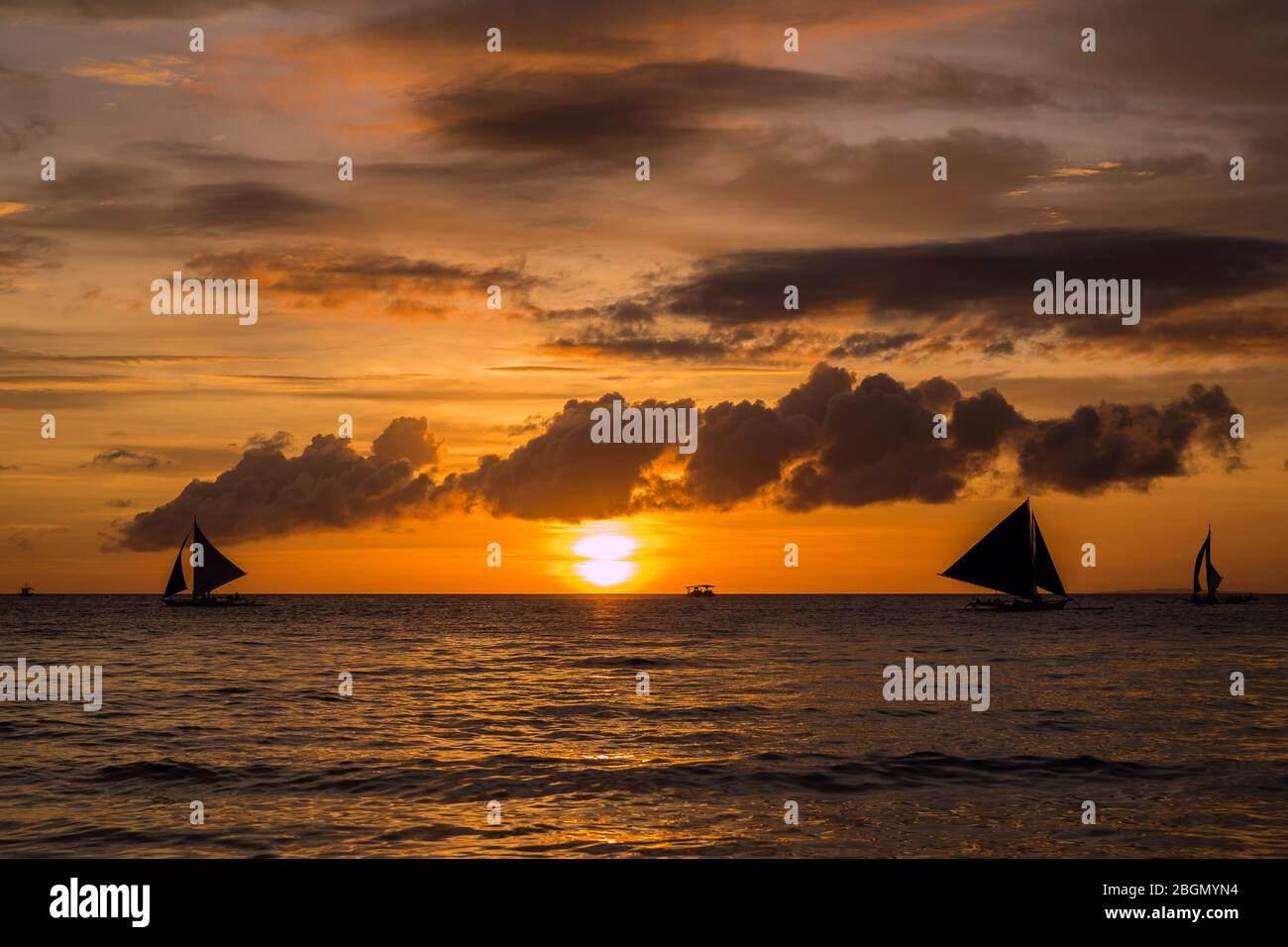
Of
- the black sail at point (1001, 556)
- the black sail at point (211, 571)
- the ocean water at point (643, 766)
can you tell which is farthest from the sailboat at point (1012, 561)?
the black sail at point (211, 571)

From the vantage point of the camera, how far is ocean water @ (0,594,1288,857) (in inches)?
781

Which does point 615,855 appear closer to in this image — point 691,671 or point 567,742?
point 567,742

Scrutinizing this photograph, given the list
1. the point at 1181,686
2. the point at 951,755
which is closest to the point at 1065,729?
the point at 951,755

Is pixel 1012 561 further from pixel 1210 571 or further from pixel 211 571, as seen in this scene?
pixel 211 571

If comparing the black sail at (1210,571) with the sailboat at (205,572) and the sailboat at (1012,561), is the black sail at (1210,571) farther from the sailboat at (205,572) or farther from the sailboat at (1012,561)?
the sailboat at (205,572)

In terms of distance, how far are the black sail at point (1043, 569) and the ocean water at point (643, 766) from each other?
66212 millimetres

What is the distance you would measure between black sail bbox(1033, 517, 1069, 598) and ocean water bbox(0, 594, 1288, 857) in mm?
66212

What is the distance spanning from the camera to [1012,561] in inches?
4774

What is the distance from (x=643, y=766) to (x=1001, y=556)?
101475 mm

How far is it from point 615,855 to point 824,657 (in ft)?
184

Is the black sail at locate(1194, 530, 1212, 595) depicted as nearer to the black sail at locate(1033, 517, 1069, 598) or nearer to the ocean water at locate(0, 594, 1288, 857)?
the black sail at locate(1033, 517, 1069, 598)

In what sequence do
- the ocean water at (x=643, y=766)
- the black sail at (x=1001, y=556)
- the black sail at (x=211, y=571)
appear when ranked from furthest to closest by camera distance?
the black sail at (x=211, y=571) < the black sail at (x=1001, y=556) < the ocean water at (x=643, y=766)

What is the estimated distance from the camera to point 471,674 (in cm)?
6003

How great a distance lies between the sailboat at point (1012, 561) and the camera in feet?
392
